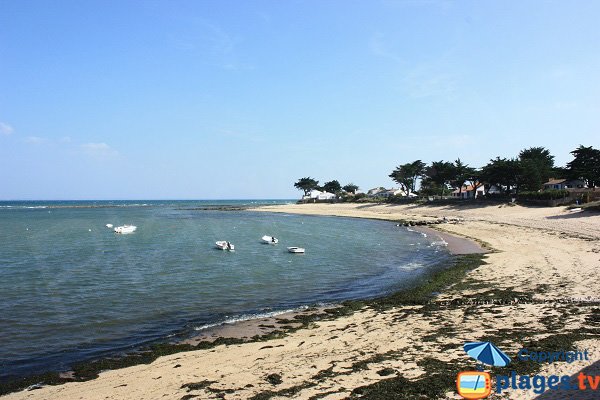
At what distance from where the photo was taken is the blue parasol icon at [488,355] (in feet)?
25.8

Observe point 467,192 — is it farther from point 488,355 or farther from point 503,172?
point 488,355

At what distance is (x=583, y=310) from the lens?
1431 cm

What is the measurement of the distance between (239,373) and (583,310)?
12.1m

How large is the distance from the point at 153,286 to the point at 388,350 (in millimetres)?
16690

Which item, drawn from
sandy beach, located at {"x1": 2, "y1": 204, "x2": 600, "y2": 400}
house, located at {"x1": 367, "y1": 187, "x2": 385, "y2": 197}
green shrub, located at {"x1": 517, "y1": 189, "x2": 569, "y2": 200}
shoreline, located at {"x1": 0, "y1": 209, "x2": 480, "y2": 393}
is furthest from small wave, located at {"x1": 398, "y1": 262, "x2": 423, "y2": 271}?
house, located at {"x1": 367, "y1": 187, "x2": 385, "y2": 197}

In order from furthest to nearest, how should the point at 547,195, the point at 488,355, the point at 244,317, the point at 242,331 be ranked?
the point at 547,195 → the point at 244,317 → the point at 242,331 → the point at 488,355

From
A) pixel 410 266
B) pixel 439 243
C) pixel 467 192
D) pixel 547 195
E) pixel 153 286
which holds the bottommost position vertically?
pixel 410 266

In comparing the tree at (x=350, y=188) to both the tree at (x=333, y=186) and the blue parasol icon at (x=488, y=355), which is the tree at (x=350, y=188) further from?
the blue parasol icon at (x=488, y=355)

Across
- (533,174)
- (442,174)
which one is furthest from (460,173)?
(533,174)

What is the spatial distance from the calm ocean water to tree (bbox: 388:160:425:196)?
8749 centimetres

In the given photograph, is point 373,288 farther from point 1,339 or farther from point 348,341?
point 1,339

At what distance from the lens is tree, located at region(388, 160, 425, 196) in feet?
422

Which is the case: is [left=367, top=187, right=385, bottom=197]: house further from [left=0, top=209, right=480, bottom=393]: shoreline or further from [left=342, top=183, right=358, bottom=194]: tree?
[left=0, top=209, right=480, bottom=393]: shoreline

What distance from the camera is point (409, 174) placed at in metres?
130
